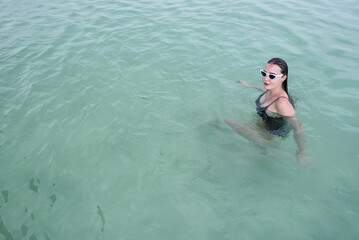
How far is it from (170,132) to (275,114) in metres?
2.16

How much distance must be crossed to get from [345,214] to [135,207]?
326 centimetres

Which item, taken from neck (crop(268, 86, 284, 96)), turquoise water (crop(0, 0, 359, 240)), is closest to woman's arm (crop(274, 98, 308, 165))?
neck (crop(268, 86, 284, 96))

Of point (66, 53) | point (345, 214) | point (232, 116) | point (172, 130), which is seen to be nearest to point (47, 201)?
point (172, 130)

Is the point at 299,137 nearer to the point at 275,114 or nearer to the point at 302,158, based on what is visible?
the point at 302,158

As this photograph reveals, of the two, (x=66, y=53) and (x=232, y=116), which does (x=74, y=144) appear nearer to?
(x=232, y=116)

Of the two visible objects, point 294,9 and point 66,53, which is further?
point 294,9

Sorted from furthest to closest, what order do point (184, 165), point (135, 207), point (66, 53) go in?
1. point (66, 53)
2. point (184, 165)
3. point (135, 207)

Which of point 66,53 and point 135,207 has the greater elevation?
point 66,53

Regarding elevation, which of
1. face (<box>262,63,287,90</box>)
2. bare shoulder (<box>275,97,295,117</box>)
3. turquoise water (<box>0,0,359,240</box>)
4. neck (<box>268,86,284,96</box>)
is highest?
face (<box>262,63,287,90</box>)

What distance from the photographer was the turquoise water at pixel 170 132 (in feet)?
12.4

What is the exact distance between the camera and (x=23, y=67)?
7.33 m

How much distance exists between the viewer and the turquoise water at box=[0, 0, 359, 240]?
12.4 ft

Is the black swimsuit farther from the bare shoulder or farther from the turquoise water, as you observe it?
the turquoise water

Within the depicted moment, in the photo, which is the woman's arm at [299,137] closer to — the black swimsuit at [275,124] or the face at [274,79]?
the black swimsuit at [275,124]
